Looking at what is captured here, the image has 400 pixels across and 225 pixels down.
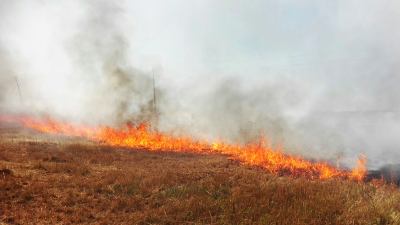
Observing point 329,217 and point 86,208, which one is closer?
point 329,217

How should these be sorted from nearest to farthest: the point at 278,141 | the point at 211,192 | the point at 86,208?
1. the point at 86,208
2. the point at 211,192
3. the point at 278,141

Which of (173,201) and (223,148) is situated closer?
(173,201)

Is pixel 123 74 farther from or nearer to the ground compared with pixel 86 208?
farther from the ground

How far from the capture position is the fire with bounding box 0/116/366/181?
2038cm

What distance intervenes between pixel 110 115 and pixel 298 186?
29.7 metres

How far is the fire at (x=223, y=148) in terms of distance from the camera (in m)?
20.4

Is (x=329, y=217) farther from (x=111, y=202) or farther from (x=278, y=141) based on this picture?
(x=278, y=141)

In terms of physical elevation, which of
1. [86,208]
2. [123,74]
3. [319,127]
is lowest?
[86,208]

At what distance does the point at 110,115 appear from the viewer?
126 feet

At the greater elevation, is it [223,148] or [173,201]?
[223,148]

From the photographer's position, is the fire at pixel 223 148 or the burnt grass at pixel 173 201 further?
the fire at pixel 223 148

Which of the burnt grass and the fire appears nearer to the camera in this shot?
the burnt grass

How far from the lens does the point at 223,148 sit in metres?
28.2

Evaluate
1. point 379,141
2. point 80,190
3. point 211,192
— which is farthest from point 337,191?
point 379,141
